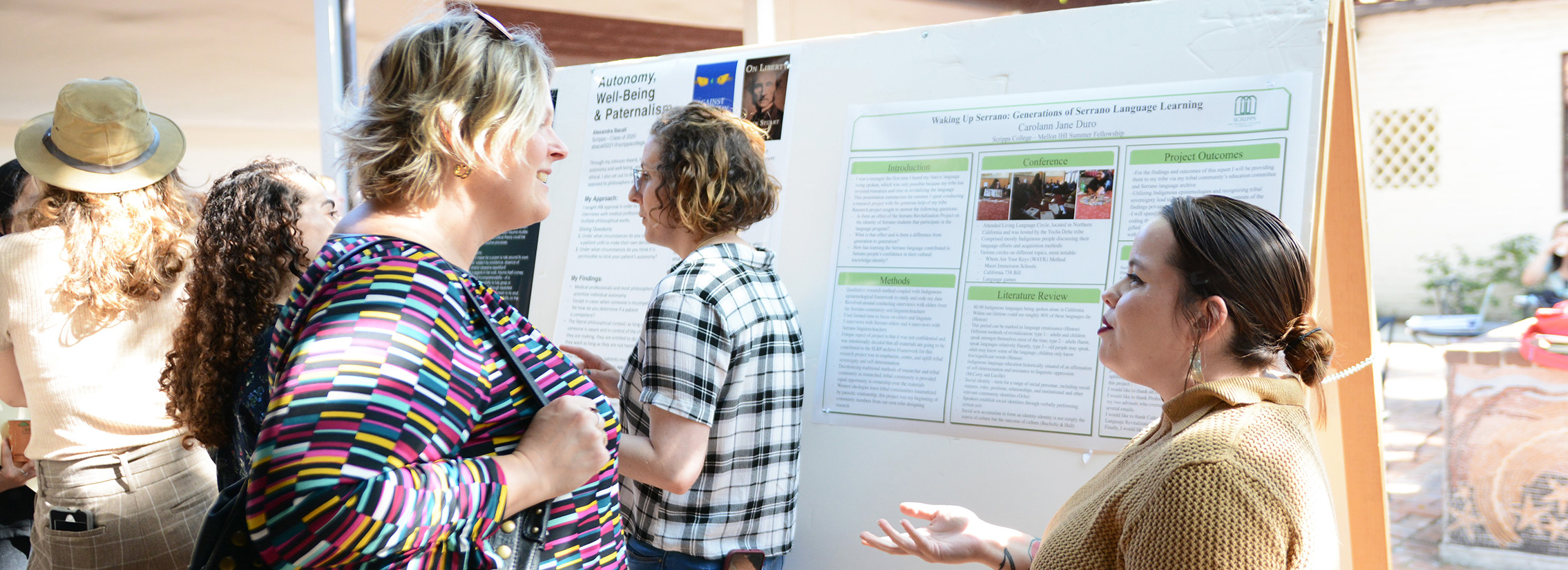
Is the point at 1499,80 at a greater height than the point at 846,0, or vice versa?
the point at 1499,80

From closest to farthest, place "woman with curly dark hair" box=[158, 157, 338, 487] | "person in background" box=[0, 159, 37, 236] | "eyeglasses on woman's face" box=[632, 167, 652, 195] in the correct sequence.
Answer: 1. "woman with curly dark hair" box=[158, 157, 338, 487]
2. "eyeglasses on woman's face" box=[632, 167, 652, 195]
3. "person in background" box=[0, 159, 37, 236]

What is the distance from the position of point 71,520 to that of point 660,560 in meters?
1.31

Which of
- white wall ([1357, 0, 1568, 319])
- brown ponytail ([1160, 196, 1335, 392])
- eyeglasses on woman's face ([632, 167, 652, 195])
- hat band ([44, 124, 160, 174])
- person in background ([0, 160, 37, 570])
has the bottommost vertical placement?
person in background ([0, 160, 37, 570])

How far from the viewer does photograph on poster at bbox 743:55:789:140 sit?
2449 millimetres

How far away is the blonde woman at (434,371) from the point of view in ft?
2.73

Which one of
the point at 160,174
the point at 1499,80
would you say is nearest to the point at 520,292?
the point at 160,174

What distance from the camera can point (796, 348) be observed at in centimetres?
184

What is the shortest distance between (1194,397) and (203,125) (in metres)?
5.10

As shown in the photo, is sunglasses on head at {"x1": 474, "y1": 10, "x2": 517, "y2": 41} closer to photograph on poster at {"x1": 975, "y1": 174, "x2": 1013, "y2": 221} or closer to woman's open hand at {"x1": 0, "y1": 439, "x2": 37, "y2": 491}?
photograph on poster at {"x1": 975, "y1": 174, "x2": 1013, "y2": 221}

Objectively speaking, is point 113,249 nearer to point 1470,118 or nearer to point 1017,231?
point 1017,231

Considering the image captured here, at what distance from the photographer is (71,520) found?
197cm

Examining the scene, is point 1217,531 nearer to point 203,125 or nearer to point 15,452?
point 15,452

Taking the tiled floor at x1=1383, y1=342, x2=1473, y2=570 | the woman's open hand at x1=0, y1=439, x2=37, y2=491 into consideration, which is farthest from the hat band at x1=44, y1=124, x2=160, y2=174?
the tiled floor at x1=1383, y1=342, x2=1473, y2=570

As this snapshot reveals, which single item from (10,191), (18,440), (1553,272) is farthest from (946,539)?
(1553,272)
